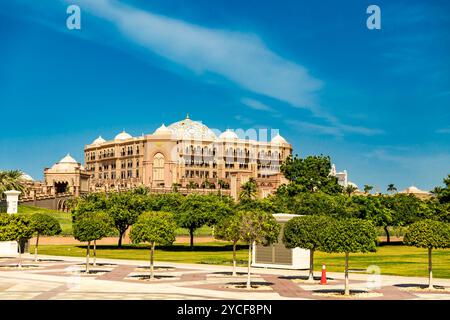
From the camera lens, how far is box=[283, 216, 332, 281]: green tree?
111ft

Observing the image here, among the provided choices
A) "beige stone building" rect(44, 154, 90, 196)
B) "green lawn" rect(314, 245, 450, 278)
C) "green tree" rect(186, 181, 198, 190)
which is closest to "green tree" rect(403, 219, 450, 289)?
"green lawn" rect(314, 245, 450, 278)

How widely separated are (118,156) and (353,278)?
15821 centimetres

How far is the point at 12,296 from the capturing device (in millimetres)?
26812

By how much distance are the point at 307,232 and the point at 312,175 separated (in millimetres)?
84550

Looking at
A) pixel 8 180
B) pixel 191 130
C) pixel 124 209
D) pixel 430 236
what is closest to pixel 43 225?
pixel 124 209

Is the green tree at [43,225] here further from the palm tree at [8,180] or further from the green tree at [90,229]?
the palm tree at [8,180]

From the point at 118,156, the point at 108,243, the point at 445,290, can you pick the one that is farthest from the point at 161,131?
the point at 445,290

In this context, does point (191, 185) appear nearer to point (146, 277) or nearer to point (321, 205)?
point (321, 205)

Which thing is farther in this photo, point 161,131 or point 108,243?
point 161,131

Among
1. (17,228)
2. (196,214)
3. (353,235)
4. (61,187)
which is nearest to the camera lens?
(353,235)

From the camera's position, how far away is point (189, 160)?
594 ft
